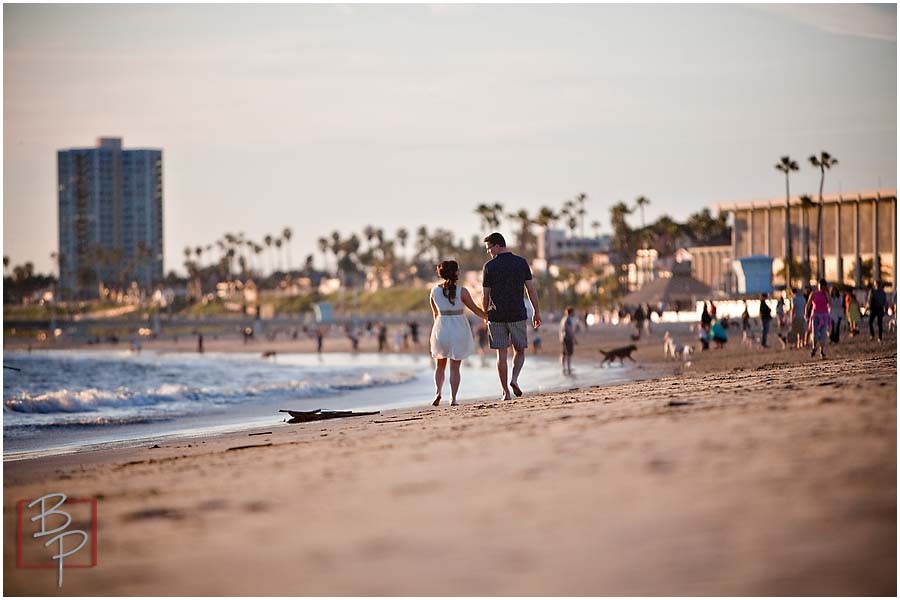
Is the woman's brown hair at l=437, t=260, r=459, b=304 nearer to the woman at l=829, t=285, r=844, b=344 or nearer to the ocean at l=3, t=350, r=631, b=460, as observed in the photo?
the ocean at l=3, t=350, r=631, b=460

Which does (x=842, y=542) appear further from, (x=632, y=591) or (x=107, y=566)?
(x=107, y=566)

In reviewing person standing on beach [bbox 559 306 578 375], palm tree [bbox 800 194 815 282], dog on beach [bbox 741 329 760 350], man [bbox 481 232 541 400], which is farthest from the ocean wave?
palm tree [bbox 800 194 815 282]

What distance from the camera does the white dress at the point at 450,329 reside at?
11203 millimetres

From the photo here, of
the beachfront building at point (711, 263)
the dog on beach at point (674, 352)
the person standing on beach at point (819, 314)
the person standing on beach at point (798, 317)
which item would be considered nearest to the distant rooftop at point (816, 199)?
the beachfront building at point (711, 263)

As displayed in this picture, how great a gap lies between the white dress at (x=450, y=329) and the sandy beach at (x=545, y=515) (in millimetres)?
4199

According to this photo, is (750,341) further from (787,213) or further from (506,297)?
(787,213)

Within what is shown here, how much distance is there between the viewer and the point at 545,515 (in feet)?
15.4

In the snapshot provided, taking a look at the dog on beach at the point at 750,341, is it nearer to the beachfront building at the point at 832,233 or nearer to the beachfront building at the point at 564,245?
the beachfront building at the point at 832,233

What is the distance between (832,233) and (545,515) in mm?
83358

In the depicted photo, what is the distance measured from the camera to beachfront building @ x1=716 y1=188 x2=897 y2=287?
78688mm

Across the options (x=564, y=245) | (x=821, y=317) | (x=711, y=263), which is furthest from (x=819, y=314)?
(x=564, y=245)

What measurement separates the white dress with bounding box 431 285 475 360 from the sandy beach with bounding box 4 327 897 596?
4.20 m

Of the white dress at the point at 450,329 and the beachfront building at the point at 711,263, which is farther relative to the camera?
the beachfront building at the point at 711,263

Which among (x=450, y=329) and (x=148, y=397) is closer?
(x=450, y=329)
